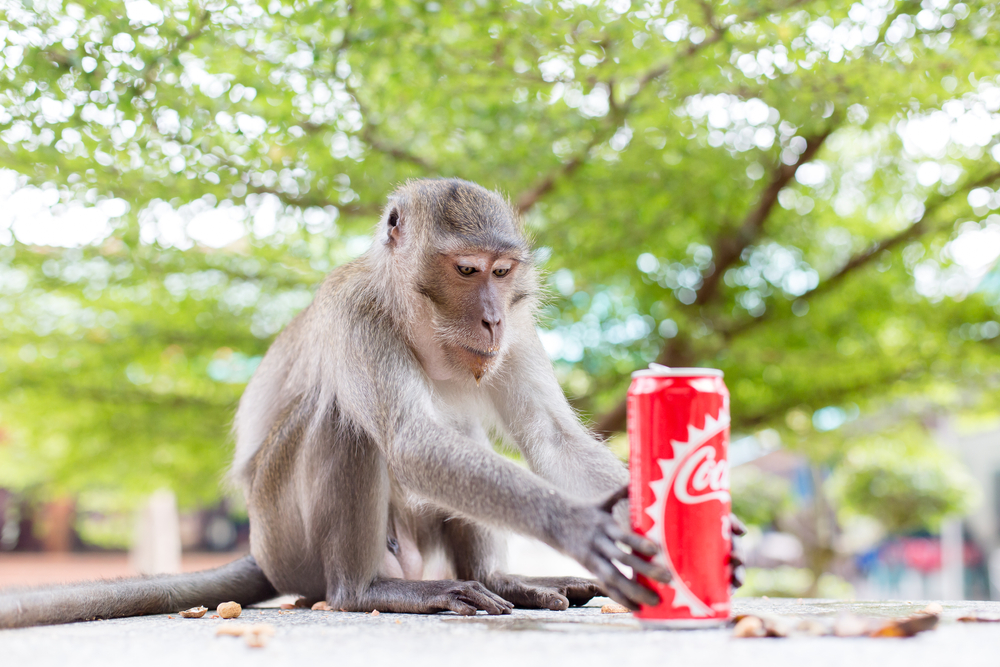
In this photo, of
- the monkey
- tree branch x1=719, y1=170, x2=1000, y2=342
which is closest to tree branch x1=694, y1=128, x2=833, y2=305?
tree branch x1=719, y1=170, x2=1000, y2=342

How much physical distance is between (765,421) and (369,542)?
227 inches

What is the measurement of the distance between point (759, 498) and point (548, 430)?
9132 millimetres

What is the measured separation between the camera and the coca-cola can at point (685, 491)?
222cm

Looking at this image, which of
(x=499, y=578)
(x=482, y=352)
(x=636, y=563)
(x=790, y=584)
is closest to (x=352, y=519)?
(x=499, y=578)

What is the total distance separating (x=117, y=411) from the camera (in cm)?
764

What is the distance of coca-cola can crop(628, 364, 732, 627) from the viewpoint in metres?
2.22

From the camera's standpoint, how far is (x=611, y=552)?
2.29 m

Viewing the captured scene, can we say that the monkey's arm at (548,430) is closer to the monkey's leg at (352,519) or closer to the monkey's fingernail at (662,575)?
the monkey's leg at (352,519)

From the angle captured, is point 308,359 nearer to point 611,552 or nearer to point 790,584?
point 611,552

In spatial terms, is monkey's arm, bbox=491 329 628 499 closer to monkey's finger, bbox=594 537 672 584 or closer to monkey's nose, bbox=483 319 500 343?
monkey's nose, bbox=483 319 500 343

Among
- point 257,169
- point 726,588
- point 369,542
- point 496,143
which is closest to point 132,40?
point 257,169

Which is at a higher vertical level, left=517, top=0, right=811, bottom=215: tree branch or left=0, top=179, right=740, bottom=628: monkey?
left=517, top=0, right=811, bottom=215: tree branch

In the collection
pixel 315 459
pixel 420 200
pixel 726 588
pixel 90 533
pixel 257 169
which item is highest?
pixel 257 169

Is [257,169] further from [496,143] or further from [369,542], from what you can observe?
[369,542]
